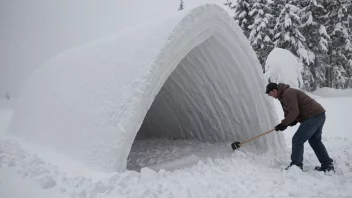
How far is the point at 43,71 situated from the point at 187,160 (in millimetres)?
6229

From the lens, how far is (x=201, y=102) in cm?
702

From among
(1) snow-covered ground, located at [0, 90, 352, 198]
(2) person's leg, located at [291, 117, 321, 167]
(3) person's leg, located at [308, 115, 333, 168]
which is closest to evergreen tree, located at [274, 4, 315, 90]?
(1) snow-covered ground, located at [0, 90, 352, 198]

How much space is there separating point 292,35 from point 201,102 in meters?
17.7

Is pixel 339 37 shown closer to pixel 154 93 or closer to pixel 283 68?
pixel 283 68

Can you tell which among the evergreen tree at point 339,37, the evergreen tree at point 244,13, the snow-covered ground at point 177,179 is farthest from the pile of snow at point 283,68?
the snow-covered ground at point 177,179

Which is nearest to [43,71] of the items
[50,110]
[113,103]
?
[50,110]

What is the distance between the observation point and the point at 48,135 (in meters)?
5.93

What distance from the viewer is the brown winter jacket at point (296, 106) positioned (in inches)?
181

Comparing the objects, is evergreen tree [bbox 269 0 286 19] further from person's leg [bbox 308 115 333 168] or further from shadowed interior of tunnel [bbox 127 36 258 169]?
person's leg [bbox 308 115 333 168]

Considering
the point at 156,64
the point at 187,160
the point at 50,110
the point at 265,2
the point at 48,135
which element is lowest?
the point at 187,160

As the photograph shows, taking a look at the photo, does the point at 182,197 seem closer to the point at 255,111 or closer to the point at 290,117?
the point at 290,117

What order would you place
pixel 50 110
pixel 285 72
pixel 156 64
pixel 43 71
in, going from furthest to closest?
pixel 285 72, pixel 43 71, pixel 50 110, pixel 156 64

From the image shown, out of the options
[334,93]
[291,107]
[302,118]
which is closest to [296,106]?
[291,107]

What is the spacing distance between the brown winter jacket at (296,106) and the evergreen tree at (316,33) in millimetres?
19697
